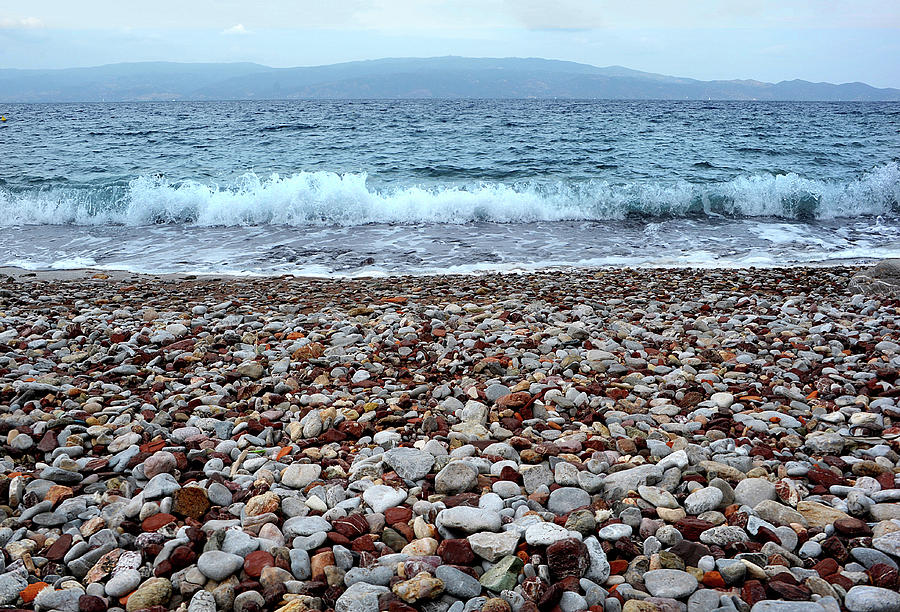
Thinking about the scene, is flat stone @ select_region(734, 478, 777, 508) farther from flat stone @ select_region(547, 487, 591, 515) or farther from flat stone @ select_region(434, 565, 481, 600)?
flat stone @ select_region(434, 565, 481, 600)

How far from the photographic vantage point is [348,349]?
4734 millimetres

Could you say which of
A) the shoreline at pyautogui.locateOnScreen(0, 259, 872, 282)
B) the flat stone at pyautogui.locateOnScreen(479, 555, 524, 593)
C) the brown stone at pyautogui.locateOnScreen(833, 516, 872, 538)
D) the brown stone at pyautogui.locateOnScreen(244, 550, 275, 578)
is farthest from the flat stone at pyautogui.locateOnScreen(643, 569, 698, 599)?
the shoreline at pyautogui.locateOnScreen(0, 259, 872, 282)

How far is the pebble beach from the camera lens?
1991 mm

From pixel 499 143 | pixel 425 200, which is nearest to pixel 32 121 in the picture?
pixel 499 143

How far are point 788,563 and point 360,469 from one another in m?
1.78

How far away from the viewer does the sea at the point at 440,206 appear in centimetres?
1037

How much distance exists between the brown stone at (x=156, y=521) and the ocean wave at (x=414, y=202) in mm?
11219

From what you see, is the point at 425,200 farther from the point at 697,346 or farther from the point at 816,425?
the point at 816,425

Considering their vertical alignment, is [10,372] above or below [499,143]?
below

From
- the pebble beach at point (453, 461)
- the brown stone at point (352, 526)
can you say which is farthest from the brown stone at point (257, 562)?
the brown stone at point (352, 526)

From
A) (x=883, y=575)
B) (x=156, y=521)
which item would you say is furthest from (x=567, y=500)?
(x=156, y=521)

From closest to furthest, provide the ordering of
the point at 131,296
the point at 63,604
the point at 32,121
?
the point at 63,604 → the point at 131,296 → the point at 32,121

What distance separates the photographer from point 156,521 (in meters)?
2.34

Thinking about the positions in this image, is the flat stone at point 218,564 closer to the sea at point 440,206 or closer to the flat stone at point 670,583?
the flat stone at point 670,583
